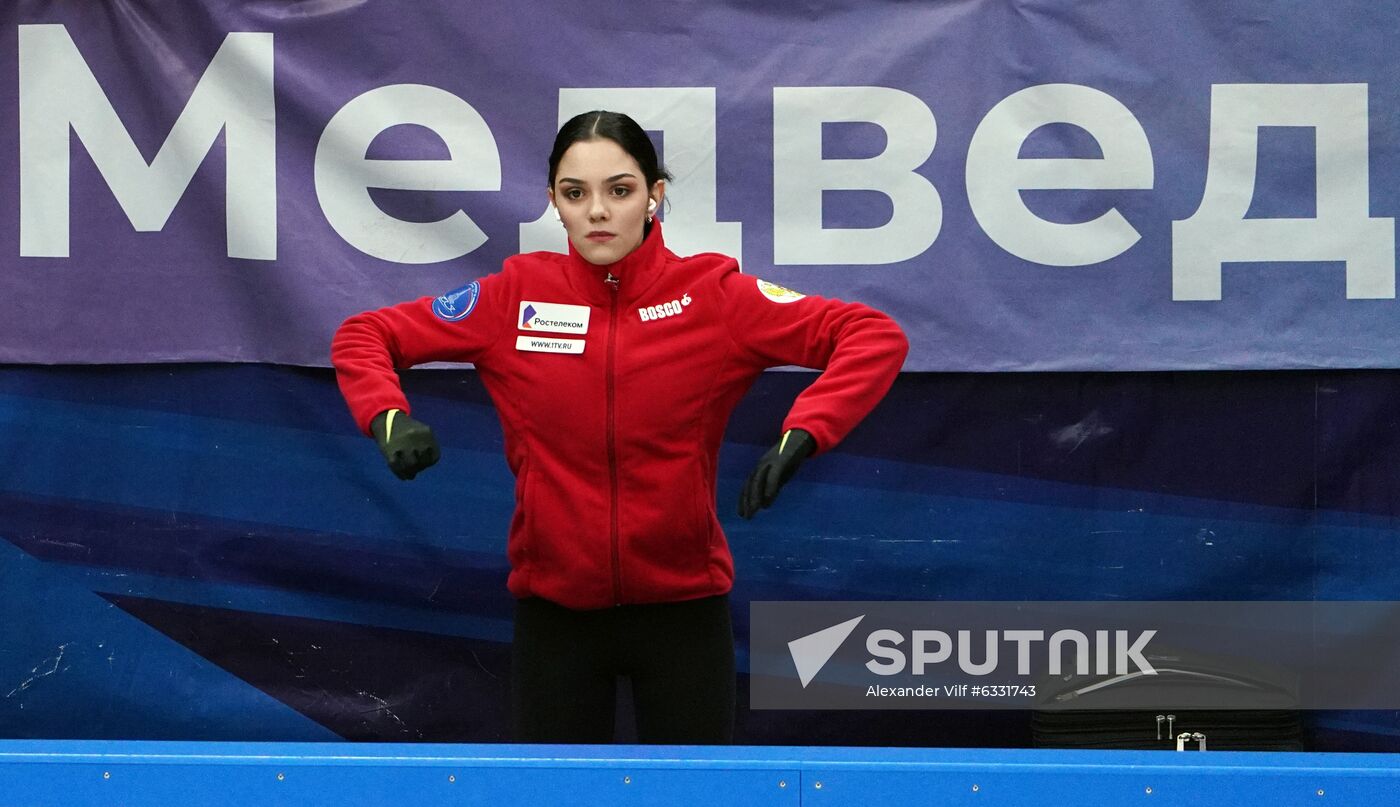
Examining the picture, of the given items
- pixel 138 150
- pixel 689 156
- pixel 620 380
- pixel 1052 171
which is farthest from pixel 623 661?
pixel 138 150

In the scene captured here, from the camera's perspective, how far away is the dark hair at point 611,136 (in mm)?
1965

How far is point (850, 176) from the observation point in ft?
10.1

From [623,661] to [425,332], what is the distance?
1.72 ft

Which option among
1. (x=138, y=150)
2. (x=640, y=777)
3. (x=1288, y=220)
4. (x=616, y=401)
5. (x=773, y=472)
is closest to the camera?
(x=640, y=777)

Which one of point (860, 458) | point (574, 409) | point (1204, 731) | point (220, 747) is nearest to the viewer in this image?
point (220, 747)

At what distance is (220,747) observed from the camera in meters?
1.52

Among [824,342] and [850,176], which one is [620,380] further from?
[850,176]

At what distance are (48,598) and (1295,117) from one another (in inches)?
111

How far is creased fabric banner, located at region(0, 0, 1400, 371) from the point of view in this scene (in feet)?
9.89

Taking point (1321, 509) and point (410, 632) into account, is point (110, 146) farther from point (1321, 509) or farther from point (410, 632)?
point (1321, 509)

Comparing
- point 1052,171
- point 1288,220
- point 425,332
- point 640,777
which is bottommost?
point 640,777

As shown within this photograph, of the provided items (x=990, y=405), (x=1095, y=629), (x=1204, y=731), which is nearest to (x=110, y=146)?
(x=990, y=405)

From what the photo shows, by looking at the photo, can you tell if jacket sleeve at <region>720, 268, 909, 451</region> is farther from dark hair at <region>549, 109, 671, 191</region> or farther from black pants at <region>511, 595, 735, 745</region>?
black pants at <region>511, 595, 735, 745</region>

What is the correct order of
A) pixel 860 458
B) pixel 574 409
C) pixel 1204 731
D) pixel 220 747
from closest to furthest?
1. pixel 220 747
2. pixel 574 409
3. pixel 1204 731
4. pixel 860 458
